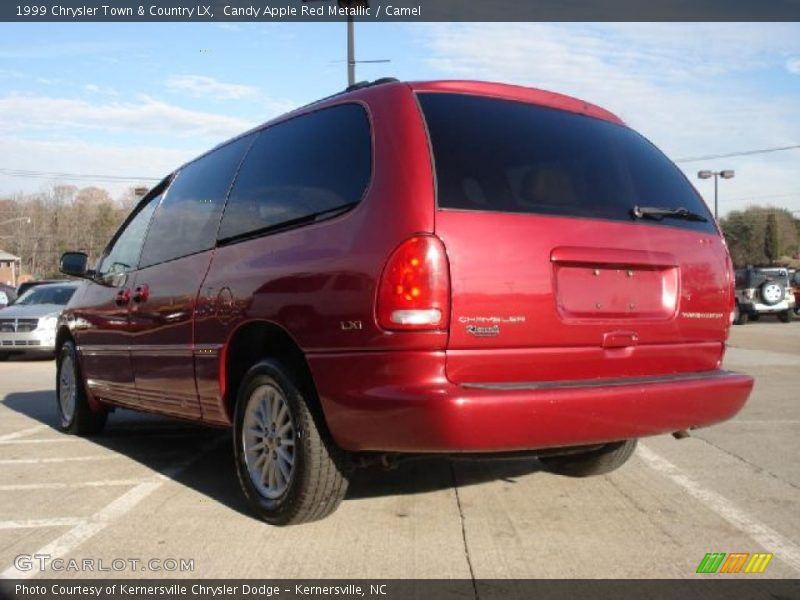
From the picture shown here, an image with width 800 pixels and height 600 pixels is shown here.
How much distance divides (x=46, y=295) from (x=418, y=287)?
1527 cm

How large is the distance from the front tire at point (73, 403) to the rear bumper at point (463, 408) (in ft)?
12.2

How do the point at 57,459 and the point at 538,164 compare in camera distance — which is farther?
the point at 57,459

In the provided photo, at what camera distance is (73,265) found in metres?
6.18

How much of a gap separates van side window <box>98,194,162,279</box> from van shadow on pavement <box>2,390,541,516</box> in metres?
1.18

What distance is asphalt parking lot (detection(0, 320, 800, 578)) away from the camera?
10.9 feet

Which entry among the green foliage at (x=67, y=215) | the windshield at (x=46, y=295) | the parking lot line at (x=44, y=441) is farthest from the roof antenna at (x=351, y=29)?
the green foliage at (x=67, y=215)

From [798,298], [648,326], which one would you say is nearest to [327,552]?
[648,326]

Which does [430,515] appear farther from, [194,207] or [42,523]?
[194,207]

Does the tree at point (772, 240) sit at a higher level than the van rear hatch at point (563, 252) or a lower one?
higher

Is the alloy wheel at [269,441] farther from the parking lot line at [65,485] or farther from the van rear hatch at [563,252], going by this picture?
the parking lot line at [65,485]

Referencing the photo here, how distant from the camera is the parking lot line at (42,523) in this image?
3.93 m

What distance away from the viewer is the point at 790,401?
26.0 ft

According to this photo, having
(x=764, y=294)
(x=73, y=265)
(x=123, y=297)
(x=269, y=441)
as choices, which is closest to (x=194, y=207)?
(x=123, y=297)

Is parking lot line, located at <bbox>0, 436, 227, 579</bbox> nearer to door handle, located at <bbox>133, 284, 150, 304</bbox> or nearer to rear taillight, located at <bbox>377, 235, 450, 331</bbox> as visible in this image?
door handle, located at <bbox>133, 284, 150, 304</bbox>
